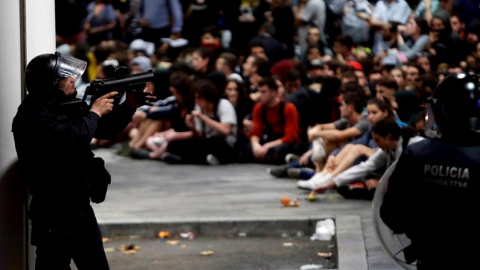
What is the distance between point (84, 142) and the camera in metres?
6.29

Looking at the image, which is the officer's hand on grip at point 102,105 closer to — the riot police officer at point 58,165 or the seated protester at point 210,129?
the riot police officer at point 58,165

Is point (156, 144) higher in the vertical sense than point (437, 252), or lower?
lower

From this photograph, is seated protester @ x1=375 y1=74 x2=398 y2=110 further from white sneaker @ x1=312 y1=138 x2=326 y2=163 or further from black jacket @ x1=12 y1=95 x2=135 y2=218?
black jacket @ x1=12 y1=95 x2=135 y2=218

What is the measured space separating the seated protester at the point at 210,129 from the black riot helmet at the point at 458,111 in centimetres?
1042

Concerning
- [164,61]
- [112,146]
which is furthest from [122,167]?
[164,61]

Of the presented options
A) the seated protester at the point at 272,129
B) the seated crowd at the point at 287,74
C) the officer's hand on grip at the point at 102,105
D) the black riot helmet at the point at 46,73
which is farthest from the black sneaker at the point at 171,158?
the black riot helmet at the point at 46,73

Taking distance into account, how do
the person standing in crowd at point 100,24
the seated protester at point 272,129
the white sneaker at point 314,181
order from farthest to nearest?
1. the person standing in crowd at point 100,24
2. the seated protester at point 272,129
3. the white sneaker at point 314,181

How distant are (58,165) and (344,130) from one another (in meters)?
7.03

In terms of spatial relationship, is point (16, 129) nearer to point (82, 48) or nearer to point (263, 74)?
point (263, 74)

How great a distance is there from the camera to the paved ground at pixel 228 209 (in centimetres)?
1004

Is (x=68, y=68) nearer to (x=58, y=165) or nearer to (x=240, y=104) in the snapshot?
(x=58, y=165)

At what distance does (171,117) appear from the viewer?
16641 mm

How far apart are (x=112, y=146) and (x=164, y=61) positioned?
1.88 m

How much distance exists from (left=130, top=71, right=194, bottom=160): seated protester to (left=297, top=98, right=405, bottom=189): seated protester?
3.49 metres
